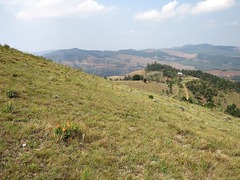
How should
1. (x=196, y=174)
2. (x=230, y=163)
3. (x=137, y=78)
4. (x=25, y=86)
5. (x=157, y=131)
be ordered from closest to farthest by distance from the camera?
(x=196, y=174)
(x=230, y=163)
(x=157, y=131)
(x=25, y=86)
(x=137, y=78)

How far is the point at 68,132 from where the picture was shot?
905 centimetres

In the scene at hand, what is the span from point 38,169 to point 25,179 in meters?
0.55

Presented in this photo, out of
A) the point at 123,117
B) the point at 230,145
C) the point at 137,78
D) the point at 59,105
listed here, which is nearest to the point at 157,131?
the point at 123,117

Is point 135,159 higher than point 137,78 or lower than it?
higher

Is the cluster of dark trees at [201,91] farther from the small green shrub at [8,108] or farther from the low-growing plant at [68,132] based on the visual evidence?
the small green shrub at [8,108]

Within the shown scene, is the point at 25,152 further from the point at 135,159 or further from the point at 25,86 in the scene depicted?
the point at 25,86

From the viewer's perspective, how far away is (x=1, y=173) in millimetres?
6312

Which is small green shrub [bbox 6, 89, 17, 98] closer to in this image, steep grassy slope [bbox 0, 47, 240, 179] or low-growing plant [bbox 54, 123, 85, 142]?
steep grassy slope [bbox 0, 47, 240, 179]

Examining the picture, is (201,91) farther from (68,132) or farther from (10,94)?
(68,132)

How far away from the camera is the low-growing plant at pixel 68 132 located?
8.87m

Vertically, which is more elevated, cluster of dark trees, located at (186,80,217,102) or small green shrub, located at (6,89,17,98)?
small green shrub, located at (6,89,17,98)

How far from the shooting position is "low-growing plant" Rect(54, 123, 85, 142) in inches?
349

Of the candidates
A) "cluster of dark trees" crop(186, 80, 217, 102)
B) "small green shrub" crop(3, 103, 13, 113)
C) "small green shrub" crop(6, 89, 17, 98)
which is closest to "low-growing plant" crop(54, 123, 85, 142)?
"small green shrub" crop(3, 103, 13, 113)

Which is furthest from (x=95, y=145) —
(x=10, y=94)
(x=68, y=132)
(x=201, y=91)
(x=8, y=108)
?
(x=201, y=91)
